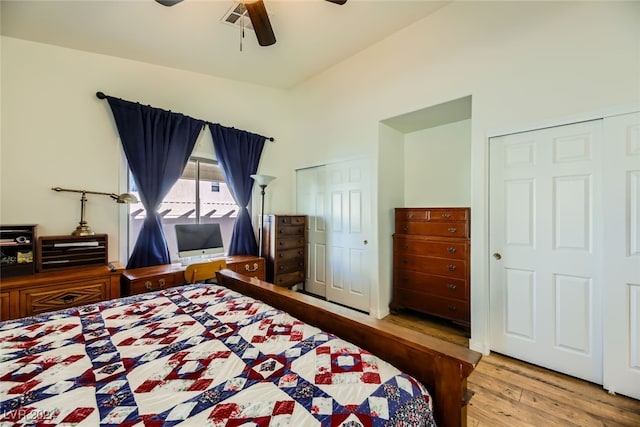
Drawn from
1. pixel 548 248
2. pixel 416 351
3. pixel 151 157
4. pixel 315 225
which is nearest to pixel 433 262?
pixel 548 248

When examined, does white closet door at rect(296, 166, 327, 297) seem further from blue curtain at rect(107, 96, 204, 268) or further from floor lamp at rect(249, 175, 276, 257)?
blue curtain at rect(107, 96, 204, 268)

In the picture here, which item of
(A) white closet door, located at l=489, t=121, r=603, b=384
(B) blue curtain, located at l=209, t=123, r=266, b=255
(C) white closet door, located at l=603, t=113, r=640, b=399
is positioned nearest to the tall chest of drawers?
(A) white closet door, located at l=489, t=121, r=603, b=384

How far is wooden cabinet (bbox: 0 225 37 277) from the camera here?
2.02 m

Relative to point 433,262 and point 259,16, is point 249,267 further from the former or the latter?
point 259,16

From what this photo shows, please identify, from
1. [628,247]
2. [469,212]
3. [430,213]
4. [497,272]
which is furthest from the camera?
[430,213]

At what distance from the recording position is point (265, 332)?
48.4 inches

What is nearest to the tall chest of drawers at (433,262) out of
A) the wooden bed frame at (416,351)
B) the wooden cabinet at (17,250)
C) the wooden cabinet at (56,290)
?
the wooden bed frame at (416,351)

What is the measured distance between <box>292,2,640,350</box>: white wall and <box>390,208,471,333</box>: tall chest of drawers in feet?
0.71

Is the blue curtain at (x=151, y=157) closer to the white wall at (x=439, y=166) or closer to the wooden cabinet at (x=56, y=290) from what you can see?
the wooden cabinet at (x=56, y=290)

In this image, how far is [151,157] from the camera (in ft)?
9.16

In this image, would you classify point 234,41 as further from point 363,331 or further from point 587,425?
point 587,425

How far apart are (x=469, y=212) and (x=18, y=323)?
10.8 feet

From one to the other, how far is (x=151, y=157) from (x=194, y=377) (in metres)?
2.59

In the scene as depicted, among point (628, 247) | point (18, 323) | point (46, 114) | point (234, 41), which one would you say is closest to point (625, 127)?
point (628, 247)
